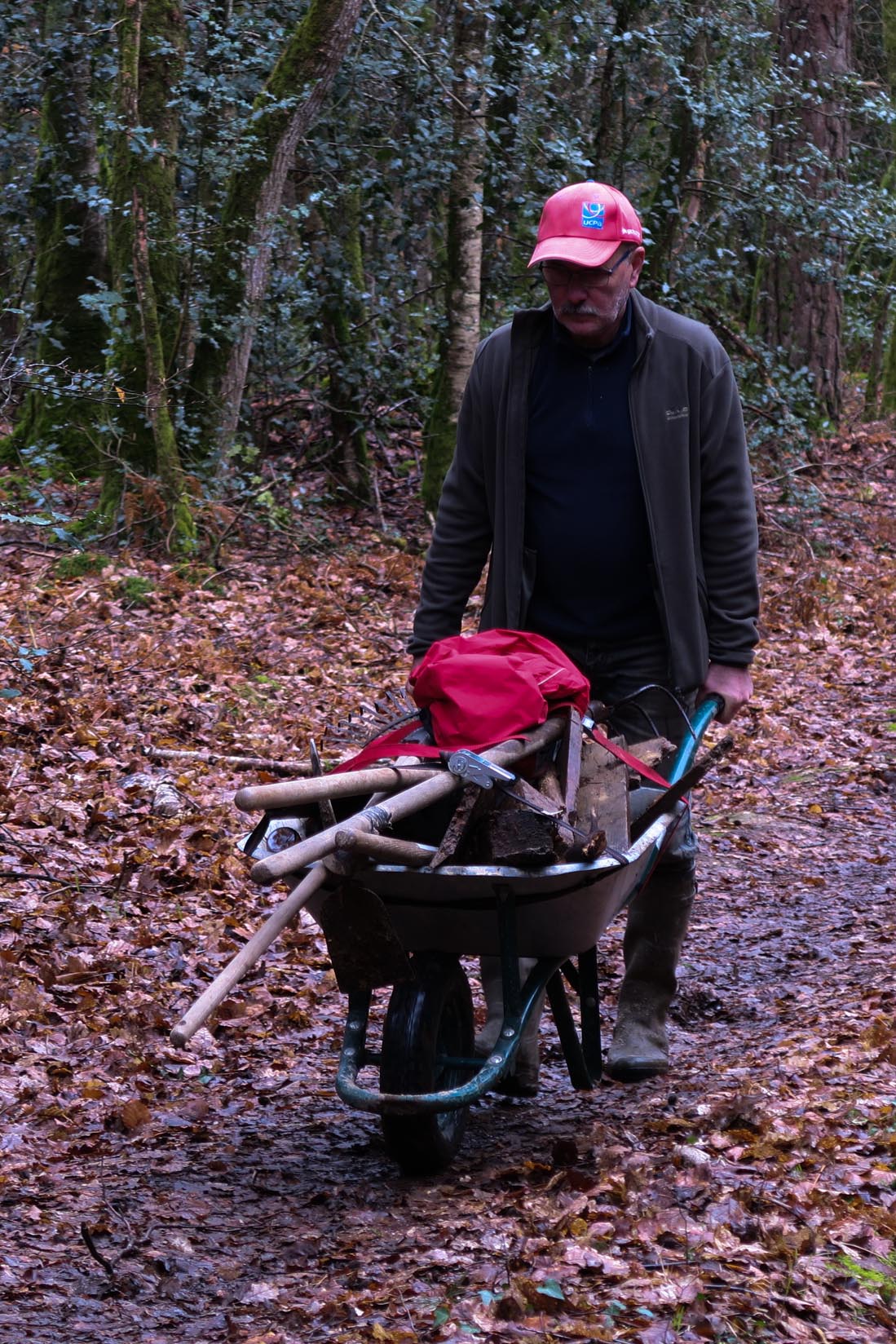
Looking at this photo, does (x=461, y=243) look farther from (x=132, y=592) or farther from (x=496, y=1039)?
(x=496, y=1039)

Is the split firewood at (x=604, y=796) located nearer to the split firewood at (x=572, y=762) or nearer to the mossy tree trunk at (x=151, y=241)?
the split firewood at (x=572, y=762)

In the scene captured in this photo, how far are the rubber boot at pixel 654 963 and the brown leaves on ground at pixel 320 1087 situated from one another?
0.14 m

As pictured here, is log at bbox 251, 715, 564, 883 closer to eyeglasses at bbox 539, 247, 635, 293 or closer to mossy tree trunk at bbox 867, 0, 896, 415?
eyeglasses at bbox 539, 247, 635, 293

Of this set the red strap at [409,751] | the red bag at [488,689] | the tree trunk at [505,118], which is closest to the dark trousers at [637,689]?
the red strap at [409,751]

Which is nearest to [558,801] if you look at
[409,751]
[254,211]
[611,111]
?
[409,751]

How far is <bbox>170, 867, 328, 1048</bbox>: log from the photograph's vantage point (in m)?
2.81

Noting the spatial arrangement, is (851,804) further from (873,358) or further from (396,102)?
(873,358)

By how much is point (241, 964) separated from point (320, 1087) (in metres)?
2.14

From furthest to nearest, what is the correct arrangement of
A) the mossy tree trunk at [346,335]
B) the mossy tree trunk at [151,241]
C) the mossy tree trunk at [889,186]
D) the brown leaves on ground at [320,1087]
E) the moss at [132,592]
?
the mossy tree trunk at [889,186] → the mossy tree trunk at [346,335] → the mossy tree trunk at [151,241] → the moss at [132,592] → the brown leaves on ground at [320,1087]

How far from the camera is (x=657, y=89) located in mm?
14266

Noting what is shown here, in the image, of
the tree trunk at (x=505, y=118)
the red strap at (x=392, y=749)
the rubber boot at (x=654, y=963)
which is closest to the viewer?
the red strap at (x=392, y=749)

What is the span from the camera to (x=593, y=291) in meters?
4.37

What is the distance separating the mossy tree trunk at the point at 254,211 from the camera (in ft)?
38.8

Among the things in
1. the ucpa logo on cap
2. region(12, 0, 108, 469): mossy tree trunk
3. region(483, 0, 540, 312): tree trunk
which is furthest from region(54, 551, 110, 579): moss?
the ucpa logo on cap
